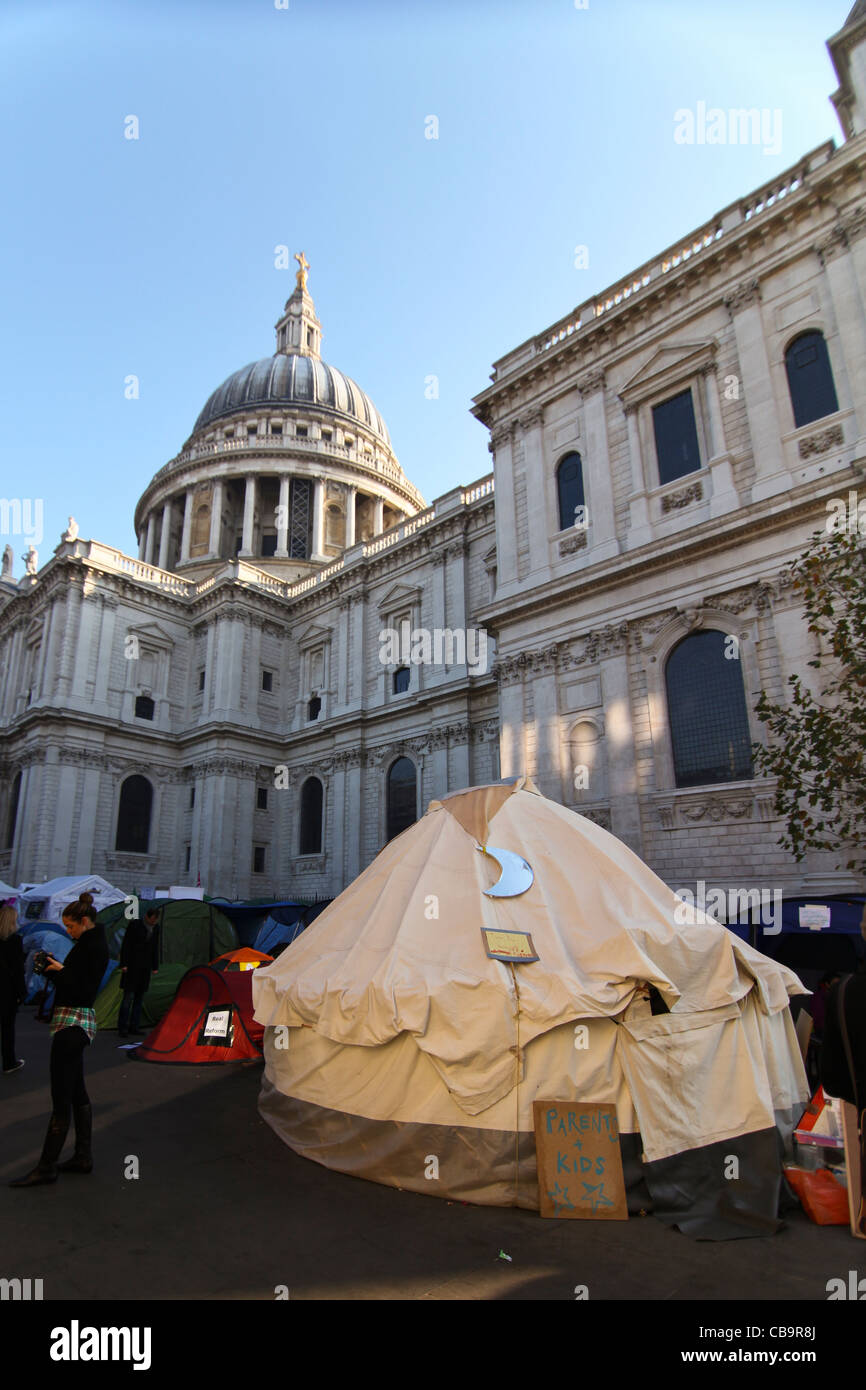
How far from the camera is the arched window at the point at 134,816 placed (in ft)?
119

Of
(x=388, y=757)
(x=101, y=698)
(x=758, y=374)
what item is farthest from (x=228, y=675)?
(x=758, y=374)

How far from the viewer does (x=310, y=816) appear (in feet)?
121

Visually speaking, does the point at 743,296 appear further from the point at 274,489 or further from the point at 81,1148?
the point at 274,489

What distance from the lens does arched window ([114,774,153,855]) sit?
36281mm

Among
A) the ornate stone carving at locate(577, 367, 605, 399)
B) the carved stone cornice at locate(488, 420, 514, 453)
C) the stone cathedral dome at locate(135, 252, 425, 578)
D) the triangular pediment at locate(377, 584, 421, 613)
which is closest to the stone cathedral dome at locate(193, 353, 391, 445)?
the stone cathedral dome at locate(135, 252, 425, 578)

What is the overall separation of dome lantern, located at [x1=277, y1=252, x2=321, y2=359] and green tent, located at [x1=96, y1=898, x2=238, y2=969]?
5999 cm

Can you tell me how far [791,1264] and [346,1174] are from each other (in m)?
3.49

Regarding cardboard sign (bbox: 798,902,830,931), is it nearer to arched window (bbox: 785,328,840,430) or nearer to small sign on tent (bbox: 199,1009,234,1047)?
small sign on tent (bbox: 199,1009,234,1047)

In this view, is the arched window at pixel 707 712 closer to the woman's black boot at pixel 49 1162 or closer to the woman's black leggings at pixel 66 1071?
the woman's black leggings at pixel 66 1071

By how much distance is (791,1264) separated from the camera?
4840mm

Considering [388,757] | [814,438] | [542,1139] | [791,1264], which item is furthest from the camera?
[388,757]

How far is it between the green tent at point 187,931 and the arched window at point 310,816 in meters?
16.1

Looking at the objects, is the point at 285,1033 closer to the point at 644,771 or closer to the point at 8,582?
the point at 644,771

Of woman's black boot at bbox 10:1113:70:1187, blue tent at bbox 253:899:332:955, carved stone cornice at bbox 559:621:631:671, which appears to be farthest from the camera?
blue tent at bbox 253:899:332:955
